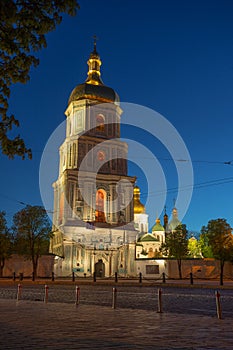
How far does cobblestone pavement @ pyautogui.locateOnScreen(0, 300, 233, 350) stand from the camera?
21.5 feet

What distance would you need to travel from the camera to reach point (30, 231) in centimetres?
4466

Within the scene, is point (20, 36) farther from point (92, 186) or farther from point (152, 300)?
point (92, 186)

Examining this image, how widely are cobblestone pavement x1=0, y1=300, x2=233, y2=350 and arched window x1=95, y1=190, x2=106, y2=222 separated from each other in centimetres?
5046

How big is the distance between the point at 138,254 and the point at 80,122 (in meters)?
30.7

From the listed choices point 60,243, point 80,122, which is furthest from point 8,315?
point 80,122

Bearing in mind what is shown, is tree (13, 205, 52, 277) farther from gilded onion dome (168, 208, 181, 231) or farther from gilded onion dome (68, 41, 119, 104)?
gilded onion dome (168, 208, 181, 231)

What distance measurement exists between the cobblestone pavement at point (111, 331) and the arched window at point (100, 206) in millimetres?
50459

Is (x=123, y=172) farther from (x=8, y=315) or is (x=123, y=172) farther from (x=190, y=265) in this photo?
(x=8, y=315)

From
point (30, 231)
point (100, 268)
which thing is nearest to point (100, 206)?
point (100, 268)

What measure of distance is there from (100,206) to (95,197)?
2.49m

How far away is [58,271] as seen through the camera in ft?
177

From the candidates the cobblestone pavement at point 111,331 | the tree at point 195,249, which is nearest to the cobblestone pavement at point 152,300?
the cobblestone pavement at point 111,331

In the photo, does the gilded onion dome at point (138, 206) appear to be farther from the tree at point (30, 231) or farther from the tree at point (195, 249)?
the tree at point (30, 231)

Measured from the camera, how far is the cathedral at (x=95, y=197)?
56.4 meters
